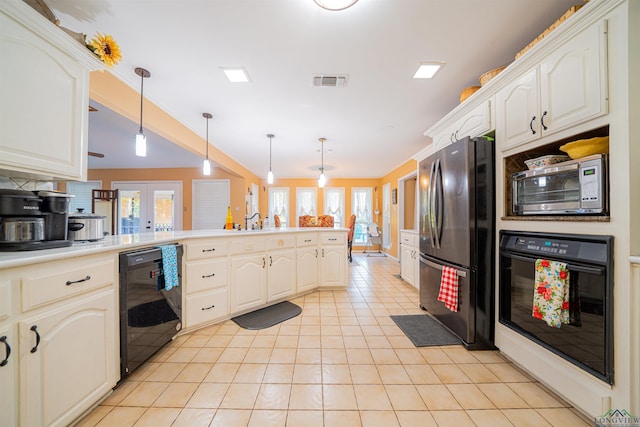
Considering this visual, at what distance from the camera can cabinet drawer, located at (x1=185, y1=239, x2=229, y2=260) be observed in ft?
7.18

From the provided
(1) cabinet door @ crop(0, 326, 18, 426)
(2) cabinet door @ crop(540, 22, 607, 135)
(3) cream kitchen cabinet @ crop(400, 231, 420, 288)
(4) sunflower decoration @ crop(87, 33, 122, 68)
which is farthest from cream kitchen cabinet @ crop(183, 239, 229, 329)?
(2) cabinet door @ crop(540, 22, 607, 135)

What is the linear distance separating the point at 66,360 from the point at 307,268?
242 cm

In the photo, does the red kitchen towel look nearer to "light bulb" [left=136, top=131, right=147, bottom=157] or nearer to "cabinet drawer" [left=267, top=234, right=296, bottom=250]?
"cabinet drawer" [left=267, top=234, right=296, bottom=250]

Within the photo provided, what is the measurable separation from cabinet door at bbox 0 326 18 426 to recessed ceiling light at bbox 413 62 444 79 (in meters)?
2.95

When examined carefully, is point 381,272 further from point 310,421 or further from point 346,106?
point 310,421

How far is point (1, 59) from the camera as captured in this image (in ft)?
3.66

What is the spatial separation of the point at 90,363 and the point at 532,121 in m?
2.94

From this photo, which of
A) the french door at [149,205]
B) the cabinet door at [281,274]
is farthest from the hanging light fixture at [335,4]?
the french door at [149,205]

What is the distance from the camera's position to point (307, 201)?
26.8 feet

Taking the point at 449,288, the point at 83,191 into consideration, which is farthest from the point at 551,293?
the point at 83,191

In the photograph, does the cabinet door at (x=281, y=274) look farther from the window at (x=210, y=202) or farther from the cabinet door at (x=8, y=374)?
the window at (x=210, y=202)

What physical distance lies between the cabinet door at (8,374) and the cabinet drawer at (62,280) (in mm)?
109

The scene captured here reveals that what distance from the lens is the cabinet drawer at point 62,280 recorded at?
1.03 metres

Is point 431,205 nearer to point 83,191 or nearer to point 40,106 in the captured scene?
point 40,106
